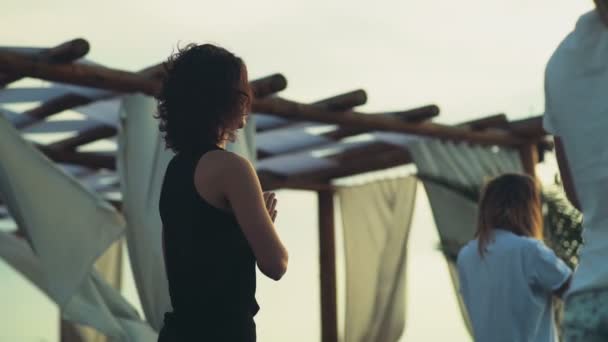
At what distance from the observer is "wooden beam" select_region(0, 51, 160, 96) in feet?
14.6

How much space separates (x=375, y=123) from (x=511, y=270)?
293 centimetres

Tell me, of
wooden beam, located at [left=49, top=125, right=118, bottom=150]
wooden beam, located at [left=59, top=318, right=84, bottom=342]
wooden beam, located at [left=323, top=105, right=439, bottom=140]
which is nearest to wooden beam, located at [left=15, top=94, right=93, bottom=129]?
wooden beam, located at [left=49, top=125, right=118, bottom=150]

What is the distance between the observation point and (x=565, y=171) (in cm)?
144

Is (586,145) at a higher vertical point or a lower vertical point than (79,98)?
higher

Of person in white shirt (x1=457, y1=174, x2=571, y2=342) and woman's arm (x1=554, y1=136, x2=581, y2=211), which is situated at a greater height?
woman's arm (x1=554, y1=136, x2=581, y2=211)

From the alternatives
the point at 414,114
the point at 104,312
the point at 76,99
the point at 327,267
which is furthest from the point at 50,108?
the point at 327,267

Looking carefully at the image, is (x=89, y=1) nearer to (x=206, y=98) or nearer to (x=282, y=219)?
(x=282, y=219)

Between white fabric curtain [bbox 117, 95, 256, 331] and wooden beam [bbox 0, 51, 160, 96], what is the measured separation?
0.09 meters

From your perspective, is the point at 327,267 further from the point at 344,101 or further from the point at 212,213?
the point at 212,213

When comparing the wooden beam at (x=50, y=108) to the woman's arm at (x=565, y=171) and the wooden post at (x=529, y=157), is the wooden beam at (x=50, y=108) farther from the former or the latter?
the woman's arm at (x=565, y=171)

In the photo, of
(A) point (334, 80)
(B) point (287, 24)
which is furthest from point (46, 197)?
(A) point (334, 80)

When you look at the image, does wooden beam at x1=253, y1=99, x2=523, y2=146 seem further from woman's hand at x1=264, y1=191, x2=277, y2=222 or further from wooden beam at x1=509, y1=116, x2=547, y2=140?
woman's hand at x1=264, y1=191, x2=277, y2=222

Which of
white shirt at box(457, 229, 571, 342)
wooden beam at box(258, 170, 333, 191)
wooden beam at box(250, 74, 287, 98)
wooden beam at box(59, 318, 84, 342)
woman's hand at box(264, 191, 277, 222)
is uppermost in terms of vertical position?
woman's hand at box(264, 191, 277, 222)

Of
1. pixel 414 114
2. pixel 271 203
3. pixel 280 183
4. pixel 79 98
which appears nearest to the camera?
pixel 271 203
